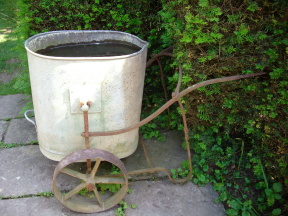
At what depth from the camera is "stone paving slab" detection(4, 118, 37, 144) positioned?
10.7 ft

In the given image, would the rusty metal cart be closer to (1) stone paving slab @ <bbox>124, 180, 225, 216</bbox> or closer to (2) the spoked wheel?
(2) the spoked wheel

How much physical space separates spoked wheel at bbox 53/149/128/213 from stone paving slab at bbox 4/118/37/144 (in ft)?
3.17

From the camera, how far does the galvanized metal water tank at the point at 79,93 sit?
218 centimetres

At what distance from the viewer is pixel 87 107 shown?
2.18 meters

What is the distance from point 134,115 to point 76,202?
2.88ft

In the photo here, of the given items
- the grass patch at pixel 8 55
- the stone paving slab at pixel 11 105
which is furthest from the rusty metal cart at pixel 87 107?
the stone paving slab at pixel 11 105

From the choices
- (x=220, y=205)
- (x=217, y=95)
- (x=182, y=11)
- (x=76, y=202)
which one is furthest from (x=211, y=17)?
(x=76, y=202)

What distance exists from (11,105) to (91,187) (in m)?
2.07

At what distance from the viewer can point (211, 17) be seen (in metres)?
2.28

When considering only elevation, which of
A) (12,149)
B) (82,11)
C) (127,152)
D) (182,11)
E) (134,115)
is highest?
(182,11)

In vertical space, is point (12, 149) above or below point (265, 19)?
below

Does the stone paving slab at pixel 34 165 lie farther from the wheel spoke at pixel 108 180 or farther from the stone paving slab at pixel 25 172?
the wheel spoke at pixel 108 180

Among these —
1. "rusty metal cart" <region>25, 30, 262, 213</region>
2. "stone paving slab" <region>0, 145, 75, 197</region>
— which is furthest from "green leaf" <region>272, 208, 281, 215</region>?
"stone paving slab" <region>0, 145, 75, 197</region>

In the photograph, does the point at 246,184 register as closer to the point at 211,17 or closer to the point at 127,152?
the point at 127,152
